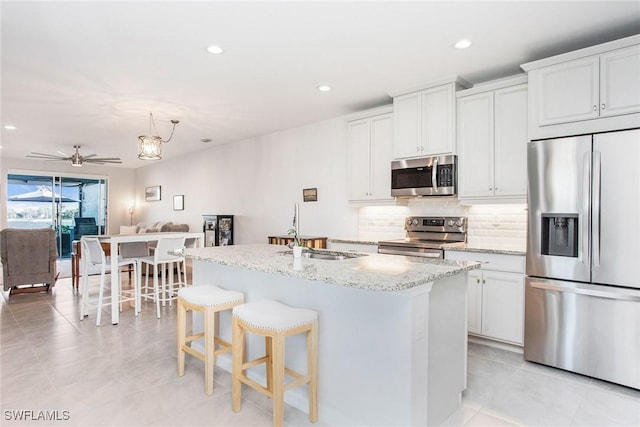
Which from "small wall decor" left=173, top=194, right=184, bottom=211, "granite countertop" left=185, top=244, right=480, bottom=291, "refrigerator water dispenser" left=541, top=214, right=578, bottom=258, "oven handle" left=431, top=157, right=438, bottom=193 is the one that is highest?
"oven handle" left=431, top=157, right=438, bottom=193

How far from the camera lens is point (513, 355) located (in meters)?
3.08

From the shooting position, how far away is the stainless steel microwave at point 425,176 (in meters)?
3.52

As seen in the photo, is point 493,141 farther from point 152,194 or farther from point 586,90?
point 152,194

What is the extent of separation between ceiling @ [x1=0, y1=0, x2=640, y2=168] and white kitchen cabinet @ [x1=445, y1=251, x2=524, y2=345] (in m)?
1.74

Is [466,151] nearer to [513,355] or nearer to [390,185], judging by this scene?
[390,185]

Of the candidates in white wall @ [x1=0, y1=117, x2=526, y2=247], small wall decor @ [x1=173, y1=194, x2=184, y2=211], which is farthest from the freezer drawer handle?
small wall decor @ [x1=173, y1=194, x2=184, y2=211]

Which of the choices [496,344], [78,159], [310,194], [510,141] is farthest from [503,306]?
[78,159]

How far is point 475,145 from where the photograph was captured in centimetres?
342

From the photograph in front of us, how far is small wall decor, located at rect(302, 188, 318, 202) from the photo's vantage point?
5156 millimetres

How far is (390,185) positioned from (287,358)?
2.34 m

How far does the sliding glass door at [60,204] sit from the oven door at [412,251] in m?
8.63

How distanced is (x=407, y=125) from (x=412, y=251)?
132 centimetres

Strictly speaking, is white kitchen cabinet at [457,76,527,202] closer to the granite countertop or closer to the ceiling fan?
the granite countertop

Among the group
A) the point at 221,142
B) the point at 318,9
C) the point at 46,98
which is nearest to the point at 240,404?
the point at 318,9
